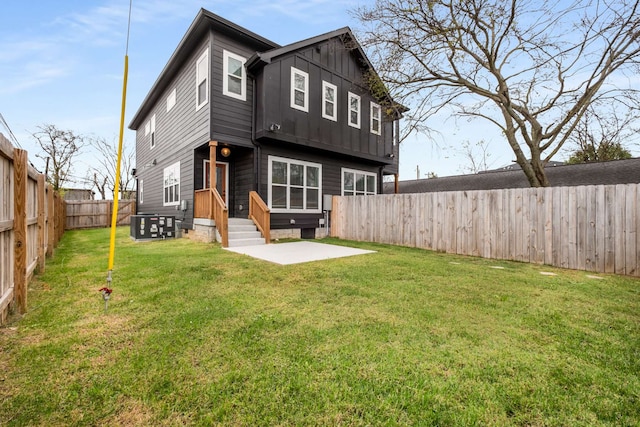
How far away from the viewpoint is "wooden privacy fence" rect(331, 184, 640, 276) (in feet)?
16.2

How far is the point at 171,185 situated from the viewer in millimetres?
10531

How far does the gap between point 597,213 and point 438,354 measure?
5.33m

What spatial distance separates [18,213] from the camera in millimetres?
2754

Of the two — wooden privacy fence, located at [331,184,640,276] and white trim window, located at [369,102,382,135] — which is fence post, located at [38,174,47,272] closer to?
wooden privacy fence, located at [331,184,640,276]

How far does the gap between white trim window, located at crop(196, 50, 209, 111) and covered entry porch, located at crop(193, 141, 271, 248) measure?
4.50 feet

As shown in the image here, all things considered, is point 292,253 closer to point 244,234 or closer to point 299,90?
point 244,234

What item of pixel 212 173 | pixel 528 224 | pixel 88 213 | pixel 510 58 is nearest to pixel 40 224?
pixel 212 173

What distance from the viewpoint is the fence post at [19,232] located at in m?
2.71

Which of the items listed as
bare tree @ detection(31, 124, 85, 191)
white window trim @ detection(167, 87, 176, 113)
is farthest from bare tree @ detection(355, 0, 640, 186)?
bare tree @ detection(31, 124, 85, 191)

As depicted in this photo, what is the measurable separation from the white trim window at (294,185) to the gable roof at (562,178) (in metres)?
9.80

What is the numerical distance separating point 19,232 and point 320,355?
312 cm

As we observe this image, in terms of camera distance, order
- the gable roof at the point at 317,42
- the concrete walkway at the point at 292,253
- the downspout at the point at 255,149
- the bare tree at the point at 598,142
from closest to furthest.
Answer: the concrete walkway at the point at 292,253 → the gable roof at the point at 317,42 → the downspout at the point at 255,149 → the bare tree at the point at 598,142

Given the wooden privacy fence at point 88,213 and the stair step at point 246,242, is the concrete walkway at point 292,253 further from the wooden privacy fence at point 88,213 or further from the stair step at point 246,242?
the wooden privacy fence at point 88,213

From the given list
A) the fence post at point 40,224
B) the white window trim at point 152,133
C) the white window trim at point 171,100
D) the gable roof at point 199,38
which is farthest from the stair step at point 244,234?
the white window trim at point 152,133
